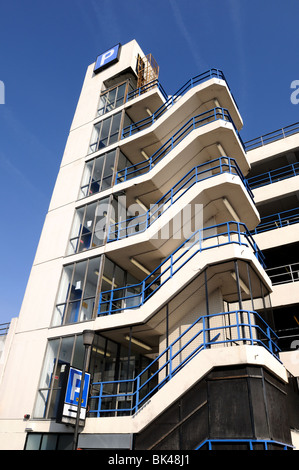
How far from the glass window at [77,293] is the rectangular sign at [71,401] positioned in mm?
3372

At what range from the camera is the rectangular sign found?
12828 mm

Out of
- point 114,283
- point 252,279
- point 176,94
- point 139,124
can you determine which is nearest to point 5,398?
point 114,283

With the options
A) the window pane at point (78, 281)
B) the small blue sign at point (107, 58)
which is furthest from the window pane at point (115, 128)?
the window pane at point (78, 281)

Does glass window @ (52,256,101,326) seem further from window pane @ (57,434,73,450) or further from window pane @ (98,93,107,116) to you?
window pane @ (98,93,107,116)

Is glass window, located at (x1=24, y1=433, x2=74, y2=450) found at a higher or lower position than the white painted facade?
lower

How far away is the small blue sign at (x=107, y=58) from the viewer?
27359 mm

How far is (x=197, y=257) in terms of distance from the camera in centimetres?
1351

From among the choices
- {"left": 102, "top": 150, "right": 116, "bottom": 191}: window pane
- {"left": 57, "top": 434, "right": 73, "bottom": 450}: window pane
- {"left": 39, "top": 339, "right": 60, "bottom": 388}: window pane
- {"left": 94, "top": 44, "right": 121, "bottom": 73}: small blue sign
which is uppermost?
{"left": 94, "top": 44, "right": 121, "bottom": 73}: small blue sign

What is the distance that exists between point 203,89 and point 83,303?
1283cm

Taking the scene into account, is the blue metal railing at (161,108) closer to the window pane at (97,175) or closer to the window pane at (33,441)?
the window pane at (97,175)

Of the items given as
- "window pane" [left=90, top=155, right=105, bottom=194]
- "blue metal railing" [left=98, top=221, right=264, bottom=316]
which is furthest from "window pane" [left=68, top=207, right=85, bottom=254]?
"blue metal railing" [left=98, top=221, right=264, bottom=316]

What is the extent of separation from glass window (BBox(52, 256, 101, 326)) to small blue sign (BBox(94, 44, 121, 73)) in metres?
17.0

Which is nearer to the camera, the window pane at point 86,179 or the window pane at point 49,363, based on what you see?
the window pane at point 49,363
